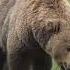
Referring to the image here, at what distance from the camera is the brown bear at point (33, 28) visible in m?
4.41

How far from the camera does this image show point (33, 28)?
14.8 ft

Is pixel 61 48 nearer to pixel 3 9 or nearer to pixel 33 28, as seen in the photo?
pixel 33 28

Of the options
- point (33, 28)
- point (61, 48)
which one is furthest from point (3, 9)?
point (61, 48)

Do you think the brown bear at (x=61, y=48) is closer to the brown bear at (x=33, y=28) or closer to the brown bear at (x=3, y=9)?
the brown bear at (x=33, y=28)

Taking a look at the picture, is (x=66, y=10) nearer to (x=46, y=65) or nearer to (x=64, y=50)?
(x=64, y=50)

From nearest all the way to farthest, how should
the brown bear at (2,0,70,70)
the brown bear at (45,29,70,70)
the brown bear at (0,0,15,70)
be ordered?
the brown bear at (45,29,70,70)
the brown bear at (2,0,70,70)
the brown bear at (0,0,15,70)

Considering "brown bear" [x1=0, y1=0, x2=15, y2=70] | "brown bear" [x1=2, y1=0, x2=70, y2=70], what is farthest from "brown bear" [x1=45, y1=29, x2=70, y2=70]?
"brown bear" [x1=0, y1=0, x2=15, y2=70]

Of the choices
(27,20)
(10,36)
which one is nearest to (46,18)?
(27,20)

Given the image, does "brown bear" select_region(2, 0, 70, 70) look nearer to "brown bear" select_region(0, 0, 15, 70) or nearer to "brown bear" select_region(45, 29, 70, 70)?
"brown bear" select_region(45, 29, 70, 70)

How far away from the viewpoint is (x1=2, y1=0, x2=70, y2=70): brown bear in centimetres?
441

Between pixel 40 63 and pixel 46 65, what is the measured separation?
15 centimetres

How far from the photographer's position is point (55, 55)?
440cm

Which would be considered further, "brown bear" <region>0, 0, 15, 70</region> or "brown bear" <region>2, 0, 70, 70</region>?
"brown bear" <region>0, 0, 15, 70</region>

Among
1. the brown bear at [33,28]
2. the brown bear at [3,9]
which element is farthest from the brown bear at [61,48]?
the brown bear at [3,9]
